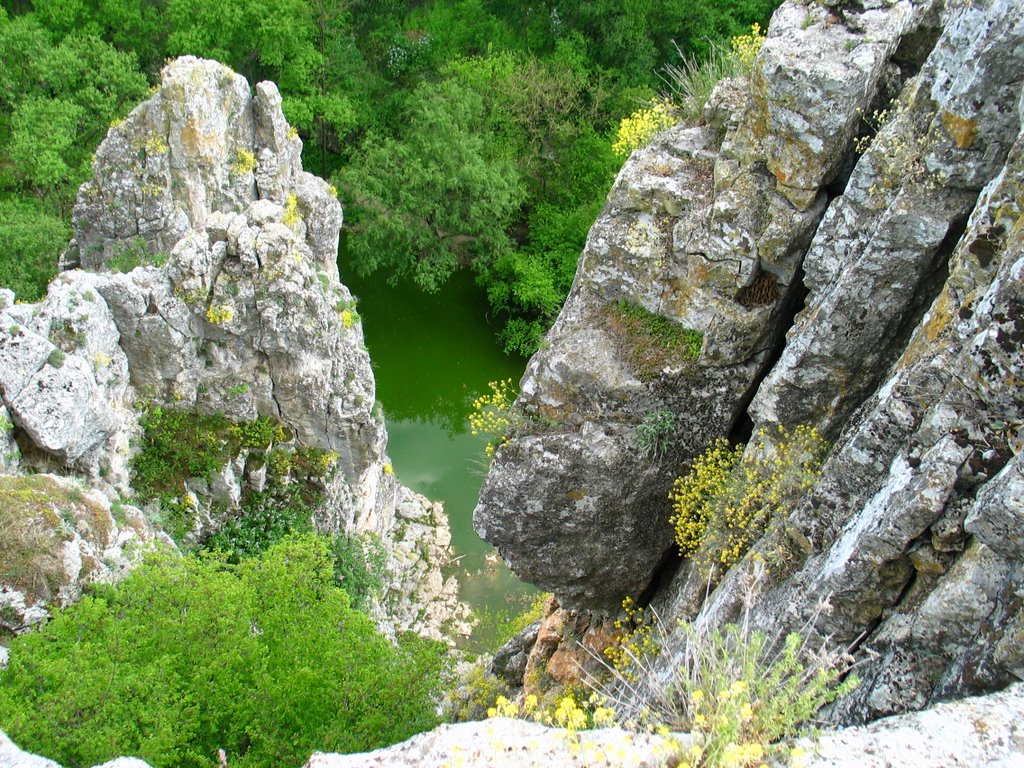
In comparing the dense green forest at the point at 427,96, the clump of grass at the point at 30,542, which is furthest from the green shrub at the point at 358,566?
the dense green forest at the point at 427,96

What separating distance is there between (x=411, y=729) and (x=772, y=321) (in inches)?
264

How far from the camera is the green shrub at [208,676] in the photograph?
789cm

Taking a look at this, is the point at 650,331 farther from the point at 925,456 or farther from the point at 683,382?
the point at 925,456

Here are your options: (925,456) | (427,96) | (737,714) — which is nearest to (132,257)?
(427,96)

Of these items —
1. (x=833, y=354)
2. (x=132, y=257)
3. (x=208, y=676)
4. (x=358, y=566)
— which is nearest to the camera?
(x=833, y=354)

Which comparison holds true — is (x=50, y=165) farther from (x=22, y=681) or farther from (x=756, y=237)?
(x=756, y=237)

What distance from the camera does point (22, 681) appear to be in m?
7.99

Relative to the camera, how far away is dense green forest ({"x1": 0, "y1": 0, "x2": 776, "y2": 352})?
22.0 meters

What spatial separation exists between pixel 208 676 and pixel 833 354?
26.0 ft

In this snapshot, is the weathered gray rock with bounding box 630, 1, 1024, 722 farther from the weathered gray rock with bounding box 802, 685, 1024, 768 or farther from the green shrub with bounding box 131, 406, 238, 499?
the green shrub with bounding box 131, 406, 238, 499

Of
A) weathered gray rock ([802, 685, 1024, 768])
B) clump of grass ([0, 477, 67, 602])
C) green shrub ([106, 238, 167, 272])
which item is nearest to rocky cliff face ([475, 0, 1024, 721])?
weathered gray rock ([802, 685, 1024, 768])

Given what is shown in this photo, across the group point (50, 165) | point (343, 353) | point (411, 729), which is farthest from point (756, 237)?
point (50, 165)

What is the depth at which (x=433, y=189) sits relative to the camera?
2373 centimetres

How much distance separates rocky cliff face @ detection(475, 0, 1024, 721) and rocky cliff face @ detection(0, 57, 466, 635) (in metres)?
5.98
